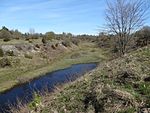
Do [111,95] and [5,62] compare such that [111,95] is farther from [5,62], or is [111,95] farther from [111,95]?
[5,62]

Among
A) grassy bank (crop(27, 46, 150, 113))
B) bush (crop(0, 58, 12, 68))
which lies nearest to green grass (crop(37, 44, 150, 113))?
grassy bank (crop(27, 46, 150, 113))

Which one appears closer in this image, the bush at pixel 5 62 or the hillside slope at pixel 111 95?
the hillside slope at pixel 111 95

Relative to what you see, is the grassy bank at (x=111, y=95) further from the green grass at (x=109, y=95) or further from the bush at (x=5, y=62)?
the bush at (x=5, y=62)

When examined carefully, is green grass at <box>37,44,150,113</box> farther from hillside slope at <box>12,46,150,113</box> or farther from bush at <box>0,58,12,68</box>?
bush at <box>0,58,12,68</box>

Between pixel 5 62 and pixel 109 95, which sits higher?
pixel 109 95

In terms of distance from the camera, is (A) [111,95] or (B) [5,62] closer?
(A) [111,95]

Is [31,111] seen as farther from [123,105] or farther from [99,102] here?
[123,105]

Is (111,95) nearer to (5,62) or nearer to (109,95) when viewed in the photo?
(109,95)

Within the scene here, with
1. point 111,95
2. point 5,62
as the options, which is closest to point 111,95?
point 111,95

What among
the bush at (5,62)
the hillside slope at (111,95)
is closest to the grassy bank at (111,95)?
the hillside slope at (111,95)

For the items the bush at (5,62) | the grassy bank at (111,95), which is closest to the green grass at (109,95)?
the grassy bank at (111,95)

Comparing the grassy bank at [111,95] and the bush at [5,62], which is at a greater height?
the grassy bank at [111,95]

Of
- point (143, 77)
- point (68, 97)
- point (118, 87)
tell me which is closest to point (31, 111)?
point (68, 97)

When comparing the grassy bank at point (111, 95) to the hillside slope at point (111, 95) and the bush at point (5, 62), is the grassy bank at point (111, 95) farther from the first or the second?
the bush at point (5, 62)
